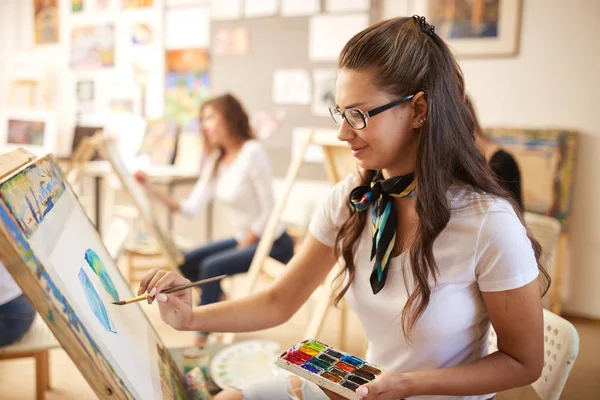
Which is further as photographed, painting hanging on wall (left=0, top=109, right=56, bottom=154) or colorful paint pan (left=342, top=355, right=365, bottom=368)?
painting hanging on wall (left=0, top=109, right=56, bottom=154)

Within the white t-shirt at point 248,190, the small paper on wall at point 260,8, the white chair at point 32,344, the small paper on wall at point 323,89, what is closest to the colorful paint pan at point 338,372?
the white chair at point 32,344

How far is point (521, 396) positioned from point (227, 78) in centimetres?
344

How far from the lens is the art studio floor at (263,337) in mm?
2390

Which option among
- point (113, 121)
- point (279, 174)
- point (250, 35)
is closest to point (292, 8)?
point (250, 35)

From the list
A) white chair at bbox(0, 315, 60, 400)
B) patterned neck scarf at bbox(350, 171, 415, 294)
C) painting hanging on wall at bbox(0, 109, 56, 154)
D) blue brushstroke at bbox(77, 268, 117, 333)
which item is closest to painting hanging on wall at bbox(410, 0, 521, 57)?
patterned neck scarf at bbox(350, 171, 415, 294)

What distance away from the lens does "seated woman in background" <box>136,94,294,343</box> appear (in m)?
2.73

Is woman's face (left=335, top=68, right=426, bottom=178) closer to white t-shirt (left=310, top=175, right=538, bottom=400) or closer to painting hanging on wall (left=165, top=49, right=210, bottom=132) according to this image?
white t-shirt (left=310, top=175, right=538, bottom=400)

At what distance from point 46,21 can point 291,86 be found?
255 centimetres

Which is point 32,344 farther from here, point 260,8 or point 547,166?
point 260,8

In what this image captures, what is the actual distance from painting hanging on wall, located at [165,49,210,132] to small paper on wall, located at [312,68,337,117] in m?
0.95

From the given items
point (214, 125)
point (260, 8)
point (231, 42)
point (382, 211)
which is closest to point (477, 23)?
point (260, 8)

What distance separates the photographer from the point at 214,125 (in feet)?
9.73

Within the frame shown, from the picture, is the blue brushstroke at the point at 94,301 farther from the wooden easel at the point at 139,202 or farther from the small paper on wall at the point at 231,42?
the small paper on wall at the point at 231,42

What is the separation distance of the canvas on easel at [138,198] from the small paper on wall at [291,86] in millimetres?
1577
